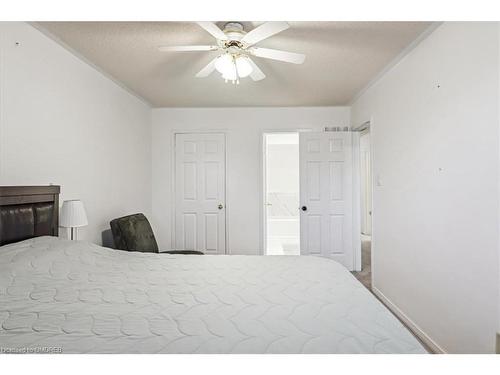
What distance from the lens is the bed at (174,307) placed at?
959 mm

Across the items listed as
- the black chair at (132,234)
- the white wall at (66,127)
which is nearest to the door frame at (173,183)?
the white wall at (66,127)

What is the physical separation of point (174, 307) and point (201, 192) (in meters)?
3.18

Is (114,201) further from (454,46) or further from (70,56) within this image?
(454,46)

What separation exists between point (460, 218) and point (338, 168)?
→ 93.4 inches

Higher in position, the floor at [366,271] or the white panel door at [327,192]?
the white panel door at [327,192]

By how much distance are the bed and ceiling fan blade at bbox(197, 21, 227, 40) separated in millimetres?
1459

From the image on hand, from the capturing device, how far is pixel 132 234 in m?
3.03

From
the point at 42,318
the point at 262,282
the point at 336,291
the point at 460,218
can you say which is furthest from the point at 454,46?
the point at 42,318

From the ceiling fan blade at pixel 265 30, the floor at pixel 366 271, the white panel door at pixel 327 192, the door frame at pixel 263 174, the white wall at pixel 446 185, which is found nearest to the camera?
the white wall at pixel 446 185

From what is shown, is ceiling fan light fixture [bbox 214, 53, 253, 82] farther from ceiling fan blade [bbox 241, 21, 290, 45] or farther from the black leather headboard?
the black leather headboard

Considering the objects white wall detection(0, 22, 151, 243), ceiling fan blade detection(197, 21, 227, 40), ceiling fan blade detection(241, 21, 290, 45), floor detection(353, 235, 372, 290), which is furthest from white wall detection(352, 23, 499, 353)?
white wall detection(0, 22, 151, 243)

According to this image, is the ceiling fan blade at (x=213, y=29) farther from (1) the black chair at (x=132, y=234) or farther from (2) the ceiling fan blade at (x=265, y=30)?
(1) the black chair at (x=132, y=234)

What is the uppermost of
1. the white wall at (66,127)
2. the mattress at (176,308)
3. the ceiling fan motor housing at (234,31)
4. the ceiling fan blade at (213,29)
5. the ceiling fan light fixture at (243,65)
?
the ceiling fan motor housing at (234,31)
